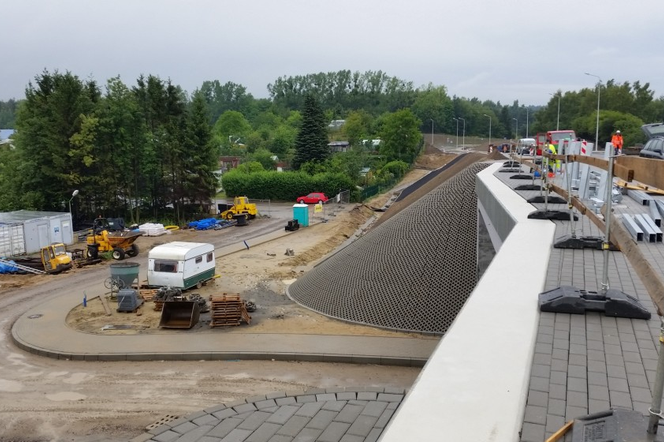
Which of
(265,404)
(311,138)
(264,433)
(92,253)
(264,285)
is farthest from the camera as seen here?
(311,138)

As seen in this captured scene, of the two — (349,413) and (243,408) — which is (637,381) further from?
(243,408)

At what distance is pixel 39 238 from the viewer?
29.9m

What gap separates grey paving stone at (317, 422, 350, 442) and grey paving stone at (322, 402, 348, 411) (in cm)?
47

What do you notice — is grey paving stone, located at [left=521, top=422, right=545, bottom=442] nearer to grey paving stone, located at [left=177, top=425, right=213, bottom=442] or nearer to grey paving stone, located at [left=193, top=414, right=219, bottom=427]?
grey paving stone, located at [left=177, top=425, right=213, bottom=442]

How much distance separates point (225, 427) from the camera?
807 centimetres

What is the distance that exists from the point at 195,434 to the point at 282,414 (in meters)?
1.28

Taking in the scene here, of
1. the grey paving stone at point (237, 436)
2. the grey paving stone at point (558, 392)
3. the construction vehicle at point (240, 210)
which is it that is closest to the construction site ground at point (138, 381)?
the grey paving stone at point (237, 436)

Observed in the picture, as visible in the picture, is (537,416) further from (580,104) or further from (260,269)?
(580,104)

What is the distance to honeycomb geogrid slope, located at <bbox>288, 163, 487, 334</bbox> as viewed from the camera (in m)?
16.0

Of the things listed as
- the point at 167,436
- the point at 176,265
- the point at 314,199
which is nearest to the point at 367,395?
the point at 167,436

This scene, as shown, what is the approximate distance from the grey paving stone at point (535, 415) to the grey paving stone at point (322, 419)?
411 centimetres

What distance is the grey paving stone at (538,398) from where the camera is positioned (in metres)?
4.28

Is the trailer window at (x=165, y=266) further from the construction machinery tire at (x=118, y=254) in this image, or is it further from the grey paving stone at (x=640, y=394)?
the grey paving stone at (x=640, y=394)

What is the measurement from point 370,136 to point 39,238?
67.4m
